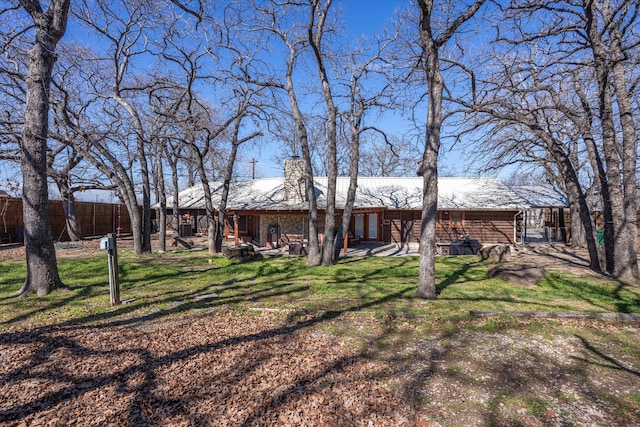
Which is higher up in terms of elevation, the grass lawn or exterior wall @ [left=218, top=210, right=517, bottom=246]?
exterior wall @ [left=218, top=210, right=517, bottom=246]

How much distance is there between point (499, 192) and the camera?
2059cm

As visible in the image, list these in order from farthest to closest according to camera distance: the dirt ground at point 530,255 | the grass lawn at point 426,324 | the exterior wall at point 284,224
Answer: the exterior wall at point 284,224 → the dirt ground at point 530,255 → the grass lawn at point 426,324

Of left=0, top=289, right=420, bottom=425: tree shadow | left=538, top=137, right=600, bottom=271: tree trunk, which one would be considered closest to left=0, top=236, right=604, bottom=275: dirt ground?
left=538, top=137, right=600, bottom=271: tree trunk

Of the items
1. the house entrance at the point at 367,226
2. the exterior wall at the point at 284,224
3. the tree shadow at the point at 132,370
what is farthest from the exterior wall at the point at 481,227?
the tree shadow at the point at 132,370

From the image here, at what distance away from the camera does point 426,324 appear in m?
5.37

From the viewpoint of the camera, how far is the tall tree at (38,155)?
6.61 meters

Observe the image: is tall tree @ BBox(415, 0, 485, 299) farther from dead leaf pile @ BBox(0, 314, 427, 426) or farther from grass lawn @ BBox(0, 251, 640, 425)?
dead leaf pile @ BBox(0, 314, 427, 426)

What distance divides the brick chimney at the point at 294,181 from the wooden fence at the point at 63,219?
491 inches

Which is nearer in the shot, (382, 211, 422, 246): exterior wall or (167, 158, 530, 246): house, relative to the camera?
(167, 158, 530, 246): house

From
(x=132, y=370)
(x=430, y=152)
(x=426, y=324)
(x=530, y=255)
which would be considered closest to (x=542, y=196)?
(x=530, y=255)

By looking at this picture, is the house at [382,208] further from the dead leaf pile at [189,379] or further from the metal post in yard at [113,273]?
the dead leaf pile at [189,379]

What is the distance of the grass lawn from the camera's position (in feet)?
10.7

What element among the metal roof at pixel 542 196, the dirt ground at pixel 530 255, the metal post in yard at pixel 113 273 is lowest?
the dirt ground at pixel 530 255

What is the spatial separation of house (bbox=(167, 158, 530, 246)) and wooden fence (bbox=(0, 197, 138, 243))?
16.3 feet
